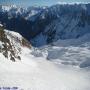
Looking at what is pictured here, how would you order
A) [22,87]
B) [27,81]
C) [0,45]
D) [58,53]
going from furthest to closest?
[58,53]
[0,45]
[27,81]
[22,87]

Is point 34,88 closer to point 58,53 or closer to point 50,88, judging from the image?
point 50,88

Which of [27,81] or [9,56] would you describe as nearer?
[27,81]

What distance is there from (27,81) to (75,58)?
32686 mm

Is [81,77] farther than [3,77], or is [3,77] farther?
[81,77]

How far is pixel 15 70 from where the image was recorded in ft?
97.5

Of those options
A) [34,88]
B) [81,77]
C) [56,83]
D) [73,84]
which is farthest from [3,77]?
[81,77]

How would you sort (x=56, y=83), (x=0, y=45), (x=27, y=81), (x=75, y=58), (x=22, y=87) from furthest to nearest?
(x=75, y=58) → (x=0, y=45) → (x=56, y=83) → (x=27, y=81) → (x=22, y=87)

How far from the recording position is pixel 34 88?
974 inches

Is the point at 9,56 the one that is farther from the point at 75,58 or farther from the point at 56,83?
the point at 75,58

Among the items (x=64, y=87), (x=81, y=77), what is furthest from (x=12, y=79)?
(x=81, y=77)

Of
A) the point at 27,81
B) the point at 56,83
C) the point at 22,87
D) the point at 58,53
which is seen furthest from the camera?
the point at 58,53

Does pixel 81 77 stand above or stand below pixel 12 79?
below

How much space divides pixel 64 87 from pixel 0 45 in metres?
9.33

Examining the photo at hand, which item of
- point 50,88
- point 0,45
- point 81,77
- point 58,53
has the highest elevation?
point 0,45
